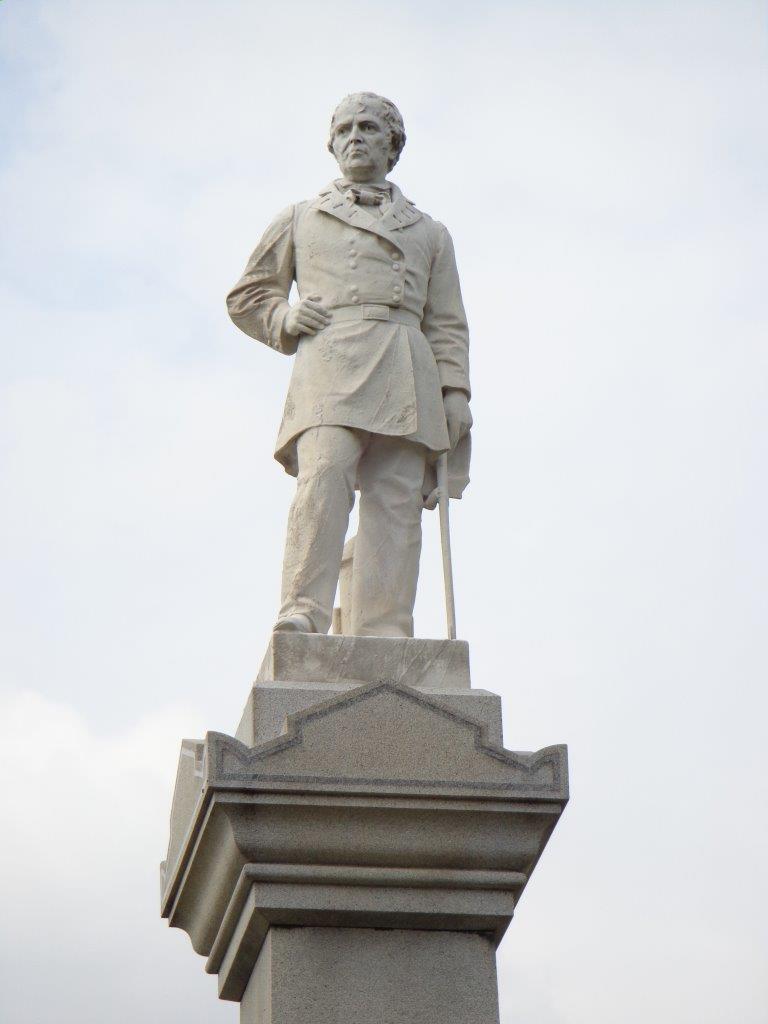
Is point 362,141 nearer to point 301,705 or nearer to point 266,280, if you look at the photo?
point 266,280

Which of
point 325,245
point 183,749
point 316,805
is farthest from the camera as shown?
point 325,245

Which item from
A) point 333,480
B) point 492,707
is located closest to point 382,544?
point 333,480

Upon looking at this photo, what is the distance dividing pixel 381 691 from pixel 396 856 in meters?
0.79

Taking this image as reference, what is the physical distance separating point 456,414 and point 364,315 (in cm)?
77

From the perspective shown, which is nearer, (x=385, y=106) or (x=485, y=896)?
(x=485, y=896)

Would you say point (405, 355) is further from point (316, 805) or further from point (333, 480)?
point (316, 805)

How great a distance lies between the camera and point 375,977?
945cm

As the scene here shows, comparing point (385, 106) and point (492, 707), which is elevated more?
point (385, 106)

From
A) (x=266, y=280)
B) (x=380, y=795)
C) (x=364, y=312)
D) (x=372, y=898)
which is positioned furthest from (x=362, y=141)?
(x=372, y=898)

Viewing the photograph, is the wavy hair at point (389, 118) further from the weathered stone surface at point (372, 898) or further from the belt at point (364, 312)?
the weathered stone surface at point (372, 898)

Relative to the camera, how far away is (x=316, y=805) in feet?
30.9

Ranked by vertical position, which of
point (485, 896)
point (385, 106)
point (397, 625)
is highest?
point (385, 106)

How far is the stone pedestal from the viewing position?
9.40 meters

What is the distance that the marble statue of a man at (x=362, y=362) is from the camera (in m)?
10.6
